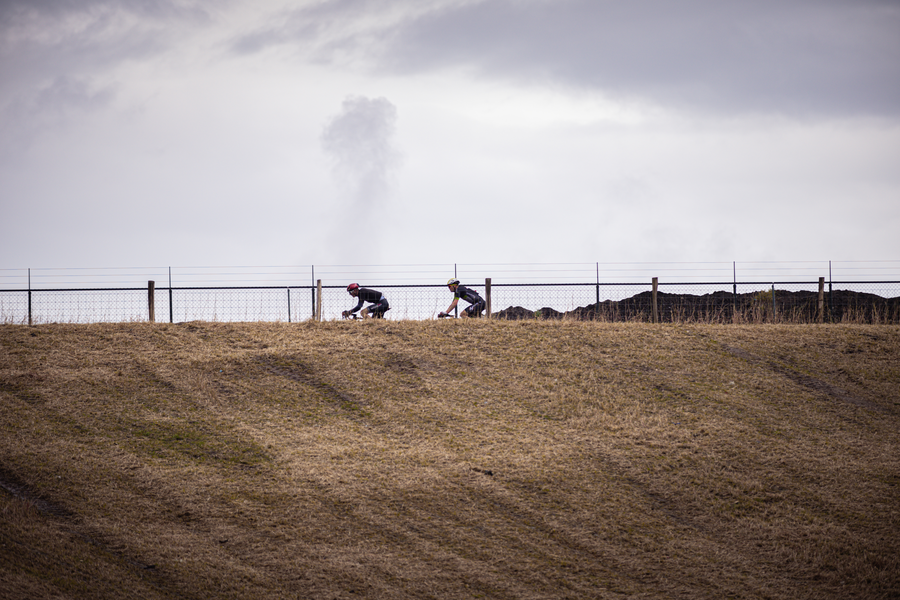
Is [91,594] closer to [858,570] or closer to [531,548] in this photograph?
[531,548]

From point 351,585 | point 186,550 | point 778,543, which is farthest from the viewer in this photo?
point 778,543

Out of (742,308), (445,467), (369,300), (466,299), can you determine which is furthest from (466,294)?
(742,308)

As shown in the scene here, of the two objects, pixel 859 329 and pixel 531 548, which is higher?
pixel 859 329

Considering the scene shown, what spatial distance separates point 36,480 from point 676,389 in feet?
33.7

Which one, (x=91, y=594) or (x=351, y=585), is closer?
(x=91, y=594)

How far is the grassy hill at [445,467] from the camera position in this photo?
266 inches

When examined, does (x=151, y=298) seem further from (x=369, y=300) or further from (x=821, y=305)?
(x=821, y=305)

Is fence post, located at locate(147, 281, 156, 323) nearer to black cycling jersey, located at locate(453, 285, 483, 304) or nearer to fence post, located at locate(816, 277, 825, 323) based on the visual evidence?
black cycling jersey, located at locate(453, 285, 483, 304)

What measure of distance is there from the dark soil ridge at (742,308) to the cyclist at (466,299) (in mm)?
3072

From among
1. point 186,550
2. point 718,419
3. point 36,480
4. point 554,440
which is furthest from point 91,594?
point 718,419

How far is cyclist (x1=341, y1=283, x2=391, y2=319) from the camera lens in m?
17.2

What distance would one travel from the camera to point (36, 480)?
27.2 feet

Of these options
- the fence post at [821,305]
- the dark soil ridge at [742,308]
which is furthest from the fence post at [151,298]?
the fence post at [821,305]

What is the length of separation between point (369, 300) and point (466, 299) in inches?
99.5
